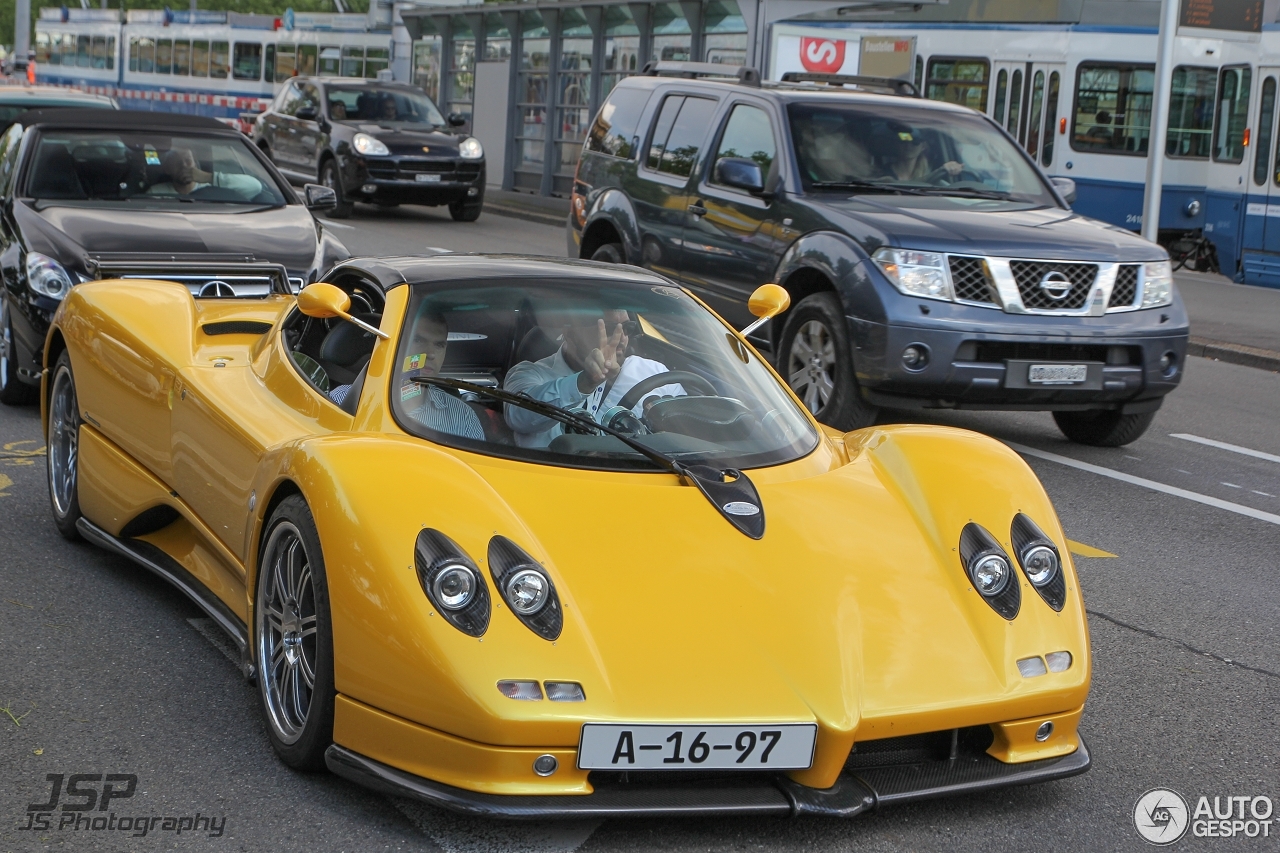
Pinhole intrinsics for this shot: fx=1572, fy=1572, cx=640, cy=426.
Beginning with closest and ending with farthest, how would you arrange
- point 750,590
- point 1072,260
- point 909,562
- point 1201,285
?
point 750,590 < point 909,562 < point 1072,260 < point 1201,285

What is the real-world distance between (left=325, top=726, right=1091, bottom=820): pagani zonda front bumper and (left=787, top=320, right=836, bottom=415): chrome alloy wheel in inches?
192

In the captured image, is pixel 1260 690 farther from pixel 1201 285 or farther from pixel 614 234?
pixel 1201 285

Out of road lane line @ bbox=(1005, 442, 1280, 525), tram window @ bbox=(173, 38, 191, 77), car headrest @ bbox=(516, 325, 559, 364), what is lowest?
road lane line @ bbox=(1005, 442, 1280, 525)

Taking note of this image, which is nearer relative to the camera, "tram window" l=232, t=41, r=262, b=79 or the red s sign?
the red s sign

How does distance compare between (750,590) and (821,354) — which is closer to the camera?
(750,590)

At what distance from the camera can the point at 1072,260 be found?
821 cm

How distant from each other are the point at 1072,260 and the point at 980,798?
494 centimetres

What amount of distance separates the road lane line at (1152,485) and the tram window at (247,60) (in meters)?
33.3

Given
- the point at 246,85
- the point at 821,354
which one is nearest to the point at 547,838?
the point at 821,354

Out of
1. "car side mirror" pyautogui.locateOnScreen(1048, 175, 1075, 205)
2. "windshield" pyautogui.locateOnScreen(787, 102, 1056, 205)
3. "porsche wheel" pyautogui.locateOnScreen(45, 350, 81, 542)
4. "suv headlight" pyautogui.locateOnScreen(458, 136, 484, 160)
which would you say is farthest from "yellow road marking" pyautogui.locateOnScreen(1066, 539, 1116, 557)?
"suv headlight" pyautogui.locateOnScreen(458, 136, 484, 160)

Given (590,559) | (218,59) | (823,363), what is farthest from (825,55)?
(218,59)

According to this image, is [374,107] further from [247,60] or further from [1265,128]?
[247,60]

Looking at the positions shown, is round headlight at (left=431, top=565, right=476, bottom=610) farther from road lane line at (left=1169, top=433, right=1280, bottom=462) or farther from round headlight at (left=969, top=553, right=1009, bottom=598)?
road lane line at (left=1169, top=433, right=1280, bottom=462)

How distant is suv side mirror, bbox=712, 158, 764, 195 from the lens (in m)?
9.12
